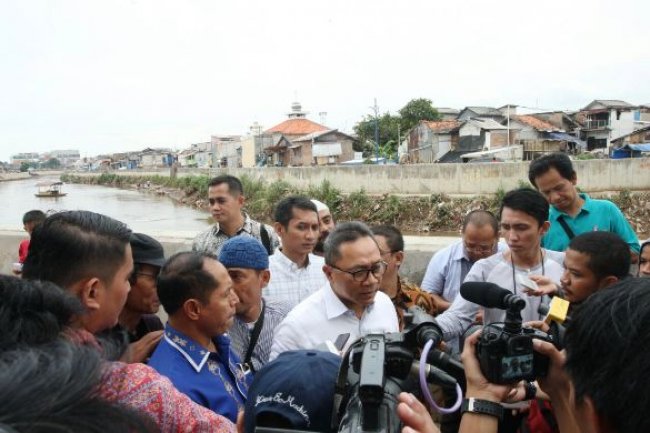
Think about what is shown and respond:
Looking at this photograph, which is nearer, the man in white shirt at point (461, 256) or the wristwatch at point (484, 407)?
the wristwatch at point (484, 407)

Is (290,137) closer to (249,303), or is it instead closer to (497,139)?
(497,139)

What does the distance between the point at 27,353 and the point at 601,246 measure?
222 cm

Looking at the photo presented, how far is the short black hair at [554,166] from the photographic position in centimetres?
314

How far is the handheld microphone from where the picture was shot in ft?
4.79

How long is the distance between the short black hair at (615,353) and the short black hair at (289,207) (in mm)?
2467

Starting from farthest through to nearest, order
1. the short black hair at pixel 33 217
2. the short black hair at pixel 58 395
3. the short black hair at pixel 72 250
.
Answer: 1. the short black hair at pixel 33 217
2. the short black hair at pixel 72 250
3. the short black hair at pixel 58 395

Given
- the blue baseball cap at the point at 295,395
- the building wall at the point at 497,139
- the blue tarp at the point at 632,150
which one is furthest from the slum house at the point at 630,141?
the blue baseball cap at the point at 295,395

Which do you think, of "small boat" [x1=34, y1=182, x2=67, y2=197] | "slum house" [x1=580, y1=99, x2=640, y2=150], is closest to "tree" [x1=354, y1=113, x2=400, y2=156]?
"slum house" [x1=580, y1=99, x2=640, y2=150]

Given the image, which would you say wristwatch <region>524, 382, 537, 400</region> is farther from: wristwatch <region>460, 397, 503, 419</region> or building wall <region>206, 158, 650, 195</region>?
building wall <region>206, 158, 650, 195</region>

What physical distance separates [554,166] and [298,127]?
48.6 meters

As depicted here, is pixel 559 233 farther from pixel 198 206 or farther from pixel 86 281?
pixel 198 206

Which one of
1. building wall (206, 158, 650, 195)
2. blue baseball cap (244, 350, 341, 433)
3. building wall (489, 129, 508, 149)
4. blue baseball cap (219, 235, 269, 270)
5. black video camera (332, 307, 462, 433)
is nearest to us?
black video camera (332, 307, 462, 433)

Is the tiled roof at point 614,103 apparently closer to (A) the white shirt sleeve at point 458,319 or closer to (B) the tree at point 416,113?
(B) the tree at point 416,113

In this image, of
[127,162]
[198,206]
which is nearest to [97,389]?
[198,206]
